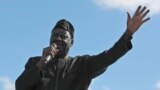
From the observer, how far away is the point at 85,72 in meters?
12.3

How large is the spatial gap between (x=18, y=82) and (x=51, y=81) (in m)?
0.53

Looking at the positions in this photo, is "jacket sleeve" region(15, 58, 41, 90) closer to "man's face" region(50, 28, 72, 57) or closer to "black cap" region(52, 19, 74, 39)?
"man's face" region(50, 28, 72, 57)

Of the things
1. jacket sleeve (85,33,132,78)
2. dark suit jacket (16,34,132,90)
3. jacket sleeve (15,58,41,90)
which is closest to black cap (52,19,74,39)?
dark suit jacket (16,34,132,90)

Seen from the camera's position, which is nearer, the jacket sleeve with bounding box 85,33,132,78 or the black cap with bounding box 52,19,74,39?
the jacket sleeve with bounding box 85,33,132,78

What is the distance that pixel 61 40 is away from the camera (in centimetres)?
1220

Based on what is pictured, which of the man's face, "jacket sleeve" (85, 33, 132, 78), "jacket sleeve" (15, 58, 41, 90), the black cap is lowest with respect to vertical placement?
"jacket sleeve" (15, 58, 41, 90)

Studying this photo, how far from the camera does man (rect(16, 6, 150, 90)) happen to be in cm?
1190

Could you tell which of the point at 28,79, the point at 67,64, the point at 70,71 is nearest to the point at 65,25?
the point at 67,64

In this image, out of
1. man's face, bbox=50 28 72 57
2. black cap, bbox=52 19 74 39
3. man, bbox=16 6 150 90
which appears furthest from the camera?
black cap, bbox=52 19 74 39

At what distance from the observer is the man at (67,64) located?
39.0 feet

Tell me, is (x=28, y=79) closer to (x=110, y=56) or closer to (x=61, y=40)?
(x=61, y=40)

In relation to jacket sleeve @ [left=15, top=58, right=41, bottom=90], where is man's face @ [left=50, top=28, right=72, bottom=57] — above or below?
above

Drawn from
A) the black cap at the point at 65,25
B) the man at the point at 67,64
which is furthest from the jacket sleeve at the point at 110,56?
the black cap at the point at 65,25

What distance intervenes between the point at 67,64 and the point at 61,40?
1.41 ft
